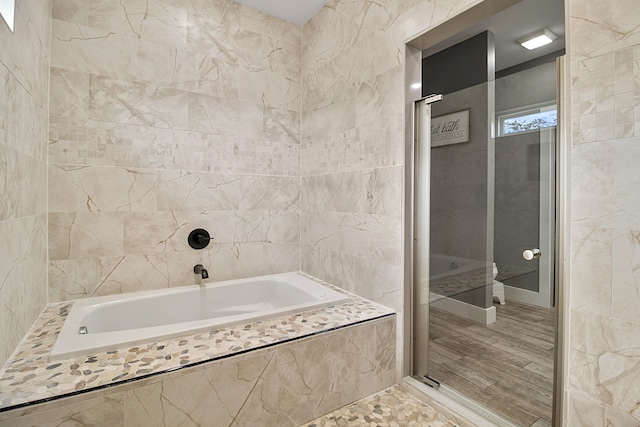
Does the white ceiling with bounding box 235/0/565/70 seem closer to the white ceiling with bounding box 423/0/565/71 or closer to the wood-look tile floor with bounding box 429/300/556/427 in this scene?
the white ceiling with bounding box 423/0/565/71

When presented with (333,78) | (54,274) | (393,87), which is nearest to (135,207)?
(54,274)

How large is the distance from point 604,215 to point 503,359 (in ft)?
3.00

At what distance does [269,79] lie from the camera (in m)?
2.56

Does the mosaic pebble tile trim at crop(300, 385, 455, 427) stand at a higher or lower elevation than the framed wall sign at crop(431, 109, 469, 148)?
lower

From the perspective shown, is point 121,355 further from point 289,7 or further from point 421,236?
point 289,7

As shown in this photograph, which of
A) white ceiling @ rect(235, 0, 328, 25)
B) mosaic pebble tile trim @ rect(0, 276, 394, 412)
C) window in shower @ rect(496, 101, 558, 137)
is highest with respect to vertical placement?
white ceiling @ rect(235, 0, 328, 25)

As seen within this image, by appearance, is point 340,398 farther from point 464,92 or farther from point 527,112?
point 464,92

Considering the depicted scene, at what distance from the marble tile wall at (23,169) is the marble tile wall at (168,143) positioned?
13 centimetres

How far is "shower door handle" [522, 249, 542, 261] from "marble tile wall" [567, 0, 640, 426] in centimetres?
19

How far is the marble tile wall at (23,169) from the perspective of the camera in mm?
1187

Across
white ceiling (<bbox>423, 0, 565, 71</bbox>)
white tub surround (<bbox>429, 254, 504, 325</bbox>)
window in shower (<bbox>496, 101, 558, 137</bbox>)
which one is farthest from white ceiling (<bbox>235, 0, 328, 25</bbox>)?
white tub surround (<bbox>429, 254, 504, 325</bbox>)

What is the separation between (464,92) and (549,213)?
75cm

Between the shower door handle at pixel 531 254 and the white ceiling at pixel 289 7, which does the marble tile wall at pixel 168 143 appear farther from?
the shower door handle at pixel 531 254

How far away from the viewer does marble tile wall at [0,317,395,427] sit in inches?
42.8
